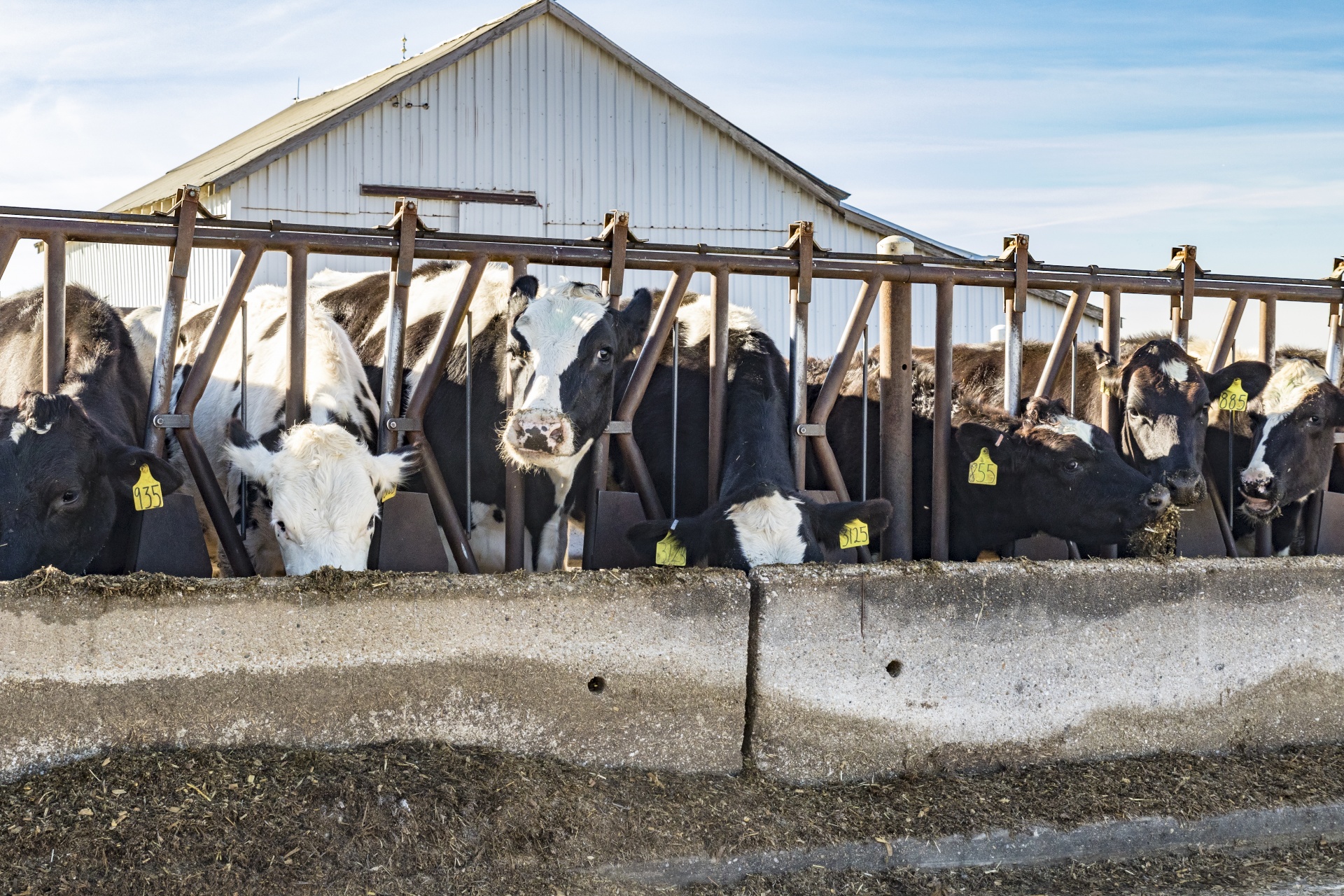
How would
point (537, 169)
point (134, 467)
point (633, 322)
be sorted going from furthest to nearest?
point (537, 169)
point (633, 322)
point (134, 467)

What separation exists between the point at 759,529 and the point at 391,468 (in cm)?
158

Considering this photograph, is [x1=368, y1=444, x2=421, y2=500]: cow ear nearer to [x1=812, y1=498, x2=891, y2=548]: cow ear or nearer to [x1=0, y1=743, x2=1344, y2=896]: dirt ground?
[x1=0, y1=743, x2=1344, y2=896]: dirt ground

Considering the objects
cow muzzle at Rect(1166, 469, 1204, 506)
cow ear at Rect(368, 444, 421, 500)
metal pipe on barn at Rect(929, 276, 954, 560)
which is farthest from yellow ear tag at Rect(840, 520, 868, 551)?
cow muzzle at Rect(1166, 469, 1204, 506)

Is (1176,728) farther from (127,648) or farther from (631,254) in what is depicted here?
(127,648)

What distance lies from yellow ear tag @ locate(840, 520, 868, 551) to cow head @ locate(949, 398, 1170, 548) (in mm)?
1478

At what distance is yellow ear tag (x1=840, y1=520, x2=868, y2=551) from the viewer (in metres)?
5.17

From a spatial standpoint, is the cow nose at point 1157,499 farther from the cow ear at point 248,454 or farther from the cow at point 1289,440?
the cow ear at point 248,454

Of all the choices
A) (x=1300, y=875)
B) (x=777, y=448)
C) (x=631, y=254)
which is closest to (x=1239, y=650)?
(x=1300, y=875)

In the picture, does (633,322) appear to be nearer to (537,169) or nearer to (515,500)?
(515,500)

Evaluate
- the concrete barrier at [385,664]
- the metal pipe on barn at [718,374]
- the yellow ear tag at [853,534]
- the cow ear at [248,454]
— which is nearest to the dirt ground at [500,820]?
the concrete barrier at [385,664]

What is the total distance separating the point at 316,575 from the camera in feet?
12.8

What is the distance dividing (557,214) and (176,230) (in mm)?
11903

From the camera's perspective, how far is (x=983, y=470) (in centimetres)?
636

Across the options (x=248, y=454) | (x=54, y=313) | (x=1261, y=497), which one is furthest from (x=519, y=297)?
(x=1261, y=497)
